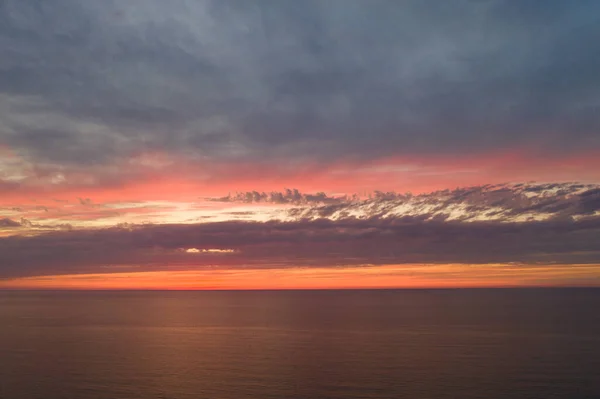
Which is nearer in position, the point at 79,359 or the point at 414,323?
the point at 79,359

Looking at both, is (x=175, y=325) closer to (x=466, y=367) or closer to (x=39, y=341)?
(x=39, y=341)

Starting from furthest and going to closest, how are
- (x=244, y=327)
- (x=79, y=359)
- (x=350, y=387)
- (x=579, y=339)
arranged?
(x=244, y=327)
(x=579, y=339)
(x=79, y=359)
(x=350, y=387)

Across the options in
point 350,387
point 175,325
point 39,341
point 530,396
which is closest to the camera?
point 530,396

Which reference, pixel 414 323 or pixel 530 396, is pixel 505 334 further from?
pixel 530 396

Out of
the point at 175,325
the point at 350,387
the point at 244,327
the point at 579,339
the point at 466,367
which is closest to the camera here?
the point at 350,387

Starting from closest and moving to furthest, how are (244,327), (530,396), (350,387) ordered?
(530,396) → (350,387) → (244,327)

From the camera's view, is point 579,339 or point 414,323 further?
point 414,323

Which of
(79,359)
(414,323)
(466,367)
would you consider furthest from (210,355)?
(414,323)

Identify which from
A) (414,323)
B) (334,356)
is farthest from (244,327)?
(334,356)
